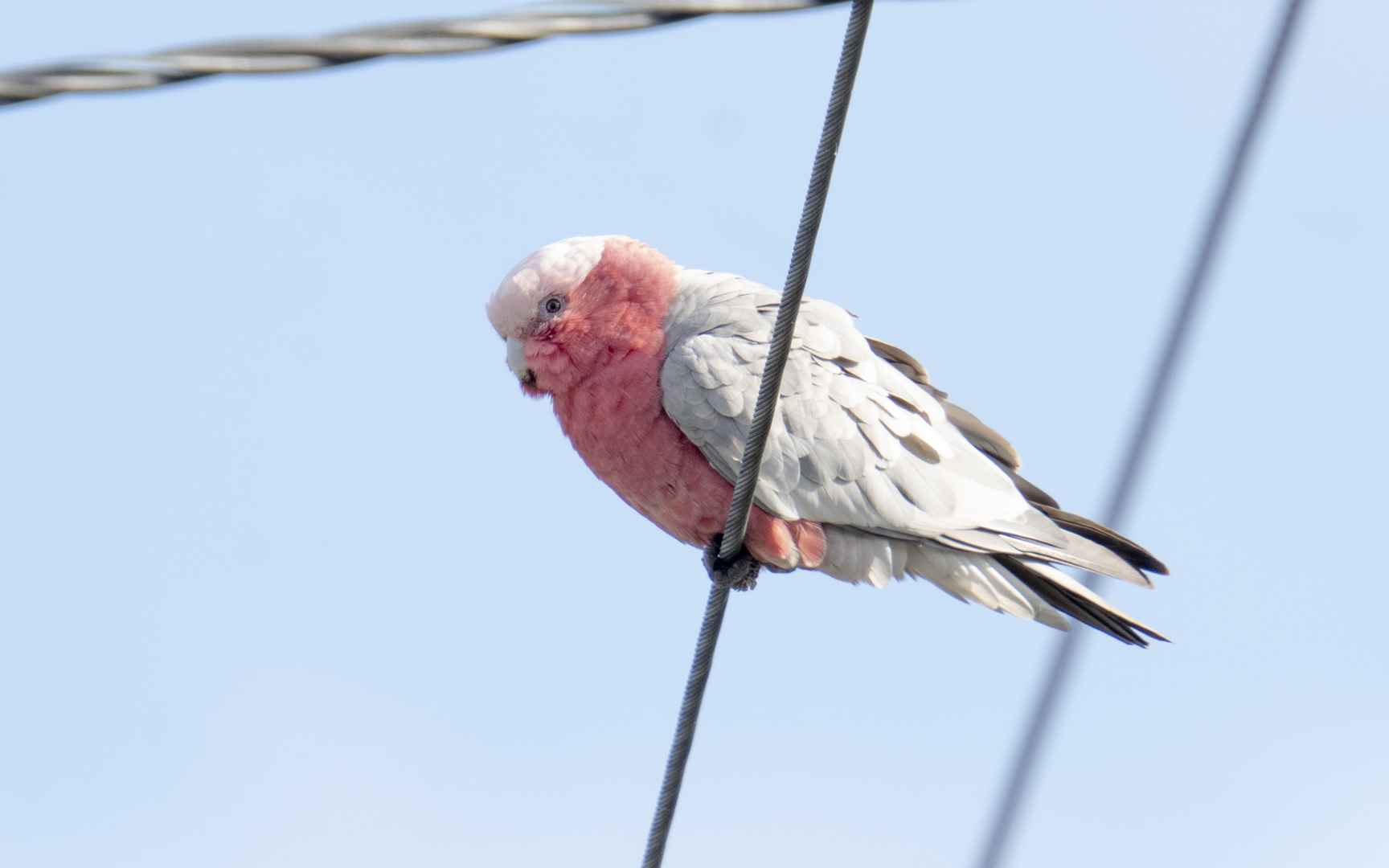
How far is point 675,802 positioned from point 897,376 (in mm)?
2270

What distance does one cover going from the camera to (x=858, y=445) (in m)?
4.58

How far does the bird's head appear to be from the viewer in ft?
15.1

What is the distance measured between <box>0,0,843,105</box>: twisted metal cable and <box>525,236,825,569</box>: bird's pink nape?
283 cm

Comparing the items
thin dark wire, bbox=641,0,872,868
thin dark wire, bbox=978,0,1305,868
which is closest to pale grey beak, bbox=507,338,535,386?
thin dark wire, bbox=641,0,872,868

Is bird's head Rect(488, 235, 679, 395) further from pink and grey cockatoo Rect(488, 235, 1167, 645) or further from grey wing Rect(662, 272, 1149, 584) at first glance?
grey wing Rect(662, 272, 1149, 584)

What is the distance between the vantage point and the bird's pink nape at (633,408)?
4.48 m

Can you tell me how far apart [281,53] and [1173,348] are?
4363 mm

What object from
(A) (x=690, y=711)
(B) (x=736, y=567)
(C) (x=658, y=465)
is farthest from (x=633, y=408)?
(A) (x=690, y=711)

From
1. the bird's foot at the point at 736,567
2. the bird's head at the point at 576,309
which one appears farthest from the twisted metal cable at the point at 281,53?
the bird's head at the point at 576,309

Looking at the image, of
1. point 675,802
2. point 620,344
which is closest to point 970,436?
point 620,344

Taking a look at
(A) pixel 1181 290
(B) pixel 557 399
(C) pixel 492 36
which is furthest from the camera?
(A) pixel 1181 290

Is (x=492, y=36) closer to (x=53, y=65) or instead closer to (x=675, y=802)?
(x=53, y=65)

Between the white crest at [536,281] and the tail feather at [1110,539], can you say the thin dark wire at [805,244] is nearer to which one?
the white crest at [536,281]

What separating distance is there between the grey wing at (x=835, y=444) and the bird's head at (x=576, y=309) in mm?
135
